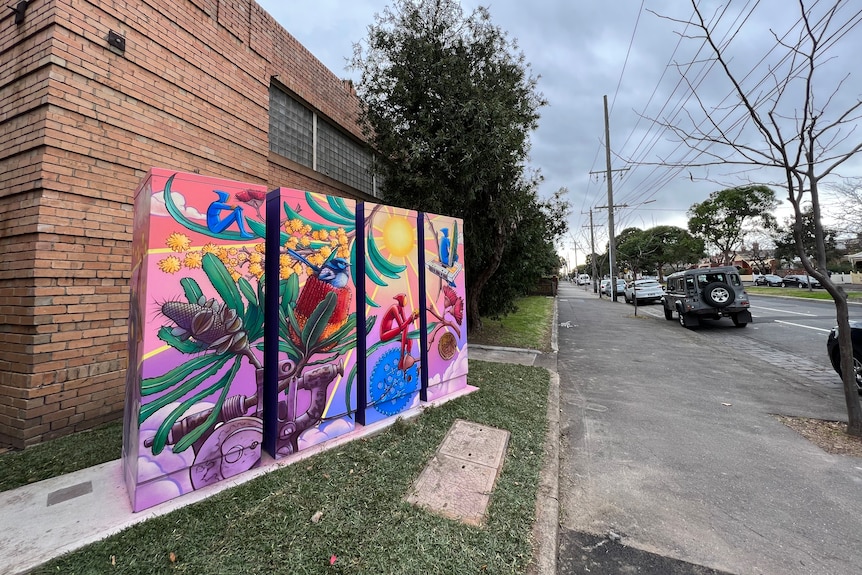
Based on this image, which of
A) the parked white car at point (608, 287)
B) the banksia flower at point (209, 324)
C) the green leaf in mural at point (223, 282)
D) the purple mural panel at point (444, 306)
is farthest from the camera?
the parked white car at point (608, 287)

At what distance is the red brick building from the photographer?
3684 millimetres

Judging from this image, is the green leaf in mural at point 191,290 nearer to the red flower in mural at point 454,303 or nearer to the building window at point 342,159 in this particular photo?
the red flower in mural at point 454,303

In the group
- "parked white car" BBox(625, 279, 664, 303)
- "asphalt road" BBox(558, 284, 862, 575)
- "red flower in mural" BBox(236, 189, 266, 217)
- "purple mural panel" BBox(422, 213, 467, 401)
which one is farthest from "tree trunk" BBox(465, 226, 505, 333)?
"parked white car" BBox(625, 279, 664, 303)

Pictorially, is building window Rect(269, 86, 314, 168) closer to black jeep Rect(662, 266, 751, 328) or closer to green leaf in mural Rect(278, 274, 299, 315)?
green leaf in mural Rect(278, 274, 299, 315)

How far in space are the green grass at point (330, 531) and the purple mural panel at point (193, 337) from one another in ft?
1.10

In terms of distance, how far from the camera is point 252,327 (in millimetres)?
3086

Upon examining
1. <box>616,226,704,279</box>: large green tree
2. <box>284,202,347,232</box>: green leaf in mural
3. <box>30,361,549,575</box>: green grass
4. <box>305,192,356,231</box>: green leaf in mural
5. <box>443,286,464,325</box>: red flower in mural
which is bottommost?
<box>30,361,549,575</box>: green grass

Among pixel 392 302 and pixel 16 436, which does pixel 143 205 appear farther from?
pixel 16 436

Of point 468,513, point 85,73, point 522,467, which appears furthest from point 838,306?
point 85,73

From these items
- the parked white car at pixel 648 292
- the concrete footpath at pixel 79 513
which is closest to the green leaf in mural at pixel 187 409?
the concrete footpath at pixel 79 513

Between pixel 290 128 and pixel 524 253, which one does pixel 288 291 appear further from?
pixel 524 253

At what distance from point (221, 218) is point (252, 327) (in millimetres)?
933

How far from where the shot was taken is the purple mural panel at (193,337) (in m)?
2.58

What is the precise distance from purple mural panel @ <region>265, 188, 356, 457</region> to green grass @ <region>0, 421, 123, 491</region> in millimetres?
1593
